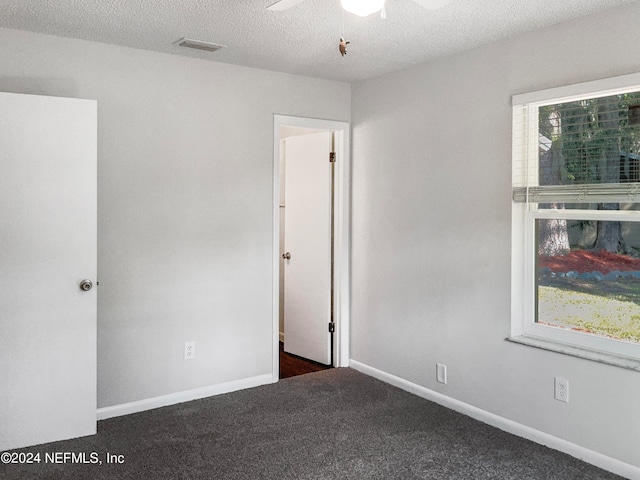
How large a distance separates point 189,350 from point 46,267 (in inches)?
45.3

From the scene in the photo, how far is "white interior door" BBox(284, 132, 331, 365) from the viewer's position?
470cm

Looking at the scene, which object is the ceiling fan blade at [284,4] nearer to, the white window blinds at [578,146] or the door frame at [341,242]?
the white window blinds at [578,146]

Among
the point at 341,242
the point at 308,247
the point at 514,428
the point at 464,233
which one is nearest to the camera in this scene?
the point at 514,428

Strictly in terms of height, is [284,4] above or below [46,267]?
above

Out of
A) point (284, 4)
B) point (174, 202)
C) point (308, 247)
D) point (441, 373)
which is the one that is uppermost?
point (284, 4)

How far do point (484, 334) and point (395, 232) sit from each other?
1.02 metres

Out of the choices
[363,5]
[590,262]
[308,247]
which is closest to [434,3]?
[363,5]

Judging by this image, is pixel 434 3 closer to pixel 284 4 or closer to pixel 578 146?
pixel 284 4

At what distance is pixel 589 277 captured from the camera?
307 cm

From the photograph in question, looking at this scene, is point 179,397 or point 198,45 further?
point 179,397

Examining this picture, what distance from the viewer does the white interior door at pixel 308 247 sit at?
185 inches

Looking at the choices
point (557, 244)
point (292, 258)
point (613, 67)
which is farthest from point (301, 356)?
point (613, 67)

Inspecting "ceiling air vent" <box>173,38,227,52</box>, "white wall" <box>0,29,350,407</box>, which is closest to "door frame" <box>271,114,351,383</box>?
"white wall" <box>0,29,350,407</box>

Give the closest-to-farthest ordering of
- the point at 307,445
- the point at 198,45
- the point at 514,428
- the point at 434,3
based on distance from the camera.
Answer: the point at 434,3, the point at 307,445, the point at 514,428, the point at 198,45
